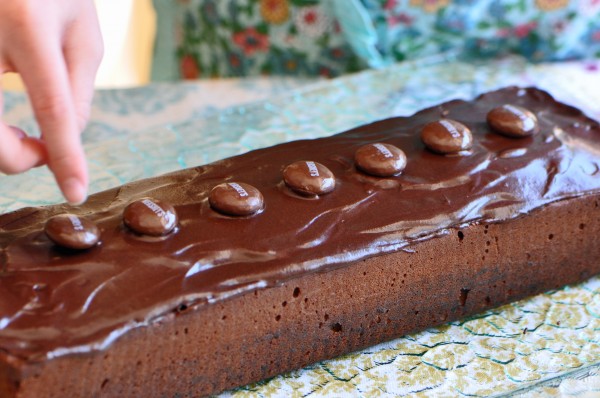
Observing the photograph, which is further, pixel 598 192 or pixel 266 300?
pixel 598 192

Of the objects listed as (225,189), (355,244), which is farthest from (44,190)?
(355,244)

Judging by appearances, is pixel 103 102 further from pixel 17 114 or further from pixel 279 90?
pixel 279 90

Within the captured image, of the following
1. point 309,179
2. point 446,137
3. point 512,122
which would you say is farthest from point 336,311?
point 512,122

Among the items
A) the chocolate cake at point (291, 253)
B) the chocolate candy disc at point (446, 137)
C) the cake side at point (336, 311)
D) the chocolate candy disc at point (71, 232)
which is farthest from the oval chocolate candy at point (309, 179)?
the chocolate candy disc at point (71, 232)

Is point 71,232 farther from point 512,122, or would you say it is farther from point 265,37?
point 265,37

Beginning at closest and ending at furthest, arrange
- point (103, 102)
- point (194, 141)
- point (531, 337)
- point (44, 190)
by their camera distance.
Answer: point (531, 337) → point (44, 190) → point (194, 141) → point (103, 102)

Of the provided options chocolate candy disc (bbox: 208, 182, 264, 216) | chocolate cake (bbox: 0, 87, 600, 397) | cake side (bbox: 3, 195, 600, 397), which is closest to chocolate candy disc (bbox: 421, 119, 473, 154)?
chocolate cake (bbox: 0, 87, 600, 397)

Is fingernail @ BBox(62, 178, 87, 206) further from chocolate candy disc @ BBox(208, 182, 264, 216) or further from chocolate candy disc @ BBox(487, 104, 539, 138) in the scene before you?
chocolate candy disc @ BBox(487, 104, 539, 138)

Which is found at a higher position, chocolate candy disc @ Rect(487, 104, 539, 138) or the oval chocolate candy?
the oval chocolate candy
